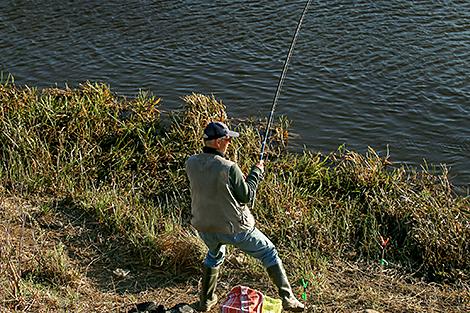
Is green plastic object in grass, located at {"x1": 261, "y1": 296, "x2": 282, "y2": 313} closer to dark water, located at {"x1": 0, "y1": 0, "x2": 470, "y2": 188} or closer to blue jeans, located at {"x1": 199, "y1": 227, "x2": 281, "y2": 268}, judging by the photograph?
blue jeans, located at {"x1": 199, "y1": 227, "x2": 281, "y2": 268}

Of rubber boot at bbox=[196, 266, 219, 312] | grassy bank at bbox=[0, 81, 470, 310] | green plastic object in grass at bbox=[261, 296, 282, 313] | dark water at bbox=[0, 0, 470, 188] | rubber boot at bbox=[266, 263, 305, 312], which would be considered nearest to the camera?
green plastic object in grass at bbox=[261, 296, 282, 313]

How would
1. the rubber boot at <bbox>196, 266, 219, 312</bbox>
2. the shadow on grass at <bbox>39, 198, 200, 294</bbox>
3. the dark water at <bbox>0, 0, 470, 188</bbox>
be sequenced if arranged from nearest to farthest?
1. the rubber boot at <bbox>196, 266, 219, 312</bbox>
2. the shadow on grass at <bbox>39, 198, 200, 294</bbox>
3. the dark water at <bbox>0, 0, 470, 188</bbox>

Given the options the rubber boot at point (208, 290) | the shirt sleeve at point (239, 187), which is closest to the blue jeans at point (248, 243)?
the rubber boot at point (208, 290)

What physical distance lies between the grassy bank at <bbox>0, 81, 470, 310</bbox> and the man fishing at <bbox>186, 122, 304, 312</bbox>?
82 centimetres

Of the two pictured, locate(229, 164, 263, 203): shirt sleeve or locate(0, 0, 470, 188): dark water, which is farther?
locate(0, 0, 470, 188): dark water

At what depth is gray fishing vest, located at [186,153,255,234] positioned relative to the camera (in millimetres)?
5172

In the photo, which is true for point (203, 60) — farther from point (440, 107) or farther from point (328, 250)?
point (328, 250)

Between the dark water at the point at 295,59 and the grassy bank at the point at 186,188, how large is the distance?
772 mm

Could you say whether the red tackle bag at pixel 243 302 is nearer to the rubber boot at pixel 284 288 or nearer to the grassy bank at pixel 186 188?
the rubber boot at pixel 284 288

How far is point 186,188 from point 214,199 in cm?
293

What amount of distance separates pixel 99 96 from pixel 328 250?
4263 millimetres

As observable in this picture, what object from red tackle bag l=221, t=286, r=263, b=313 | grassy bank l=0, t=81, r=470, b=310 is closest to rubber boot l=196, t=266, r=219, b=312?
red tackle bag l=221, t=286, r=263, b=313

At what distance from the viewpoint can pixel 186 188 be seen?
8.15 meters

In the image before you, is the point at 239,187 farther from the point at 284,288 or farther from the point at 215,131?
the point at 284,288
